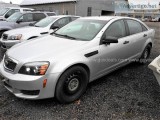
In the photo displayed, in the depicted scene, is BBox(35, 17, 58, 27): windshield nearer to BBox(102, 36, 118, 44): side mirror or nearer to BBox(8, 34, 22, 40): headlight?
BBox(8, 34, 22, 40): headlight

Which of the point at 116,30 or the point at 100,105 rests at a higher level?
the point at 116,30

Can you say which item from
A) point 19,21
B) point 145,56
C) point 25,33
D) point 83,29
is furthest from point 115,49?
point 19,21

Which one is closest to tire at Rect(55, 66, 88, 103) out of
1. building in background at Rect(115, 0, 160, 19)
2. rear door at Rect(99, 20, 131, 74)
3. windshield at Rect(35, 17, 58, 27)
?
rear door at Rect(99, 20, 131, 74)

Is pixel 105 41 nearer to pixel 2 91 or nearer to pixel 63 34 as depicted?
pixel 63 34

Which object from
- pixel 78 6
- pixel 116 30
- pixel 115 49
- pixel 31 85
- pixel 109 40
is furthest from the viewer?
pixel 78 6

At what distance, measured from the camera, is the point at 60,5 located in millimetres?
26344

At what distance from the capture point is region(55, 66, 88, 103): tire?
3.33 meters

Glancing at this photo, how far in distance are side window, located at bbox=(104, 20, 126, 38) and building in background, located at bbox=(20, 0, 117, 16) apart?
20497 millimetres

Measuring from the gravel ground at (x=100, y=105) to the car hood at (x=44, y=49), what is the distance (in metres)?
0.90

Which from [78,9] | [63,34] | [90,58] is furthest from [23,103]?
[78,9]

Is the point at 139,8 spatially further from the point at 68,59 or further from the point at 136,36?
the point at 68,59

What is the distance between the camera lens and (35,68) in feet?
10.4

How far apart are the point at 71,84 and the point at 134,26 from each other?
286 cm

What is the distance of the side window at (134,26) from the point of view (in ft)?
16.8
